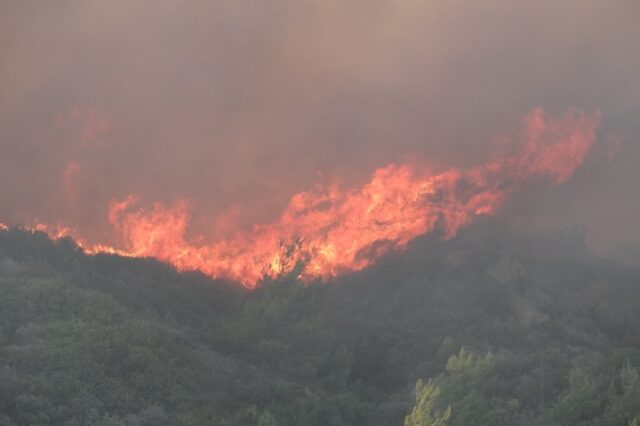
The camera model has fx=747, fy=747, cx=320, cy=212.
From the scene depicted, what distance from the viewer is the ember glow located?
3559 centimetres

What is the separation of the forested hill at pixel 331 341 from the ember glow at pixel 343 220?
1.21 meters

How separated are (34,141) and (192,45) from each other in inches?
538

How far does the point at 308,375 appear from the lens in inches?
1030

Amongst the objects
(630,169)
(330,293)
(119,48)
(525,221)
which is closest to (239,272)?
(330,293)

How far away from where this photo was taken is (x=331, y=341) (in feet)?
93.9

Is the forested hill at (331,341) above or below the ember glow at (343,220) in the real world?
below

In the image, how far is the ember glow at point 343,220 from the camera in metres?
35.6

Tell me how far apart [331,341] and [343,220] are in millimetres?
10570

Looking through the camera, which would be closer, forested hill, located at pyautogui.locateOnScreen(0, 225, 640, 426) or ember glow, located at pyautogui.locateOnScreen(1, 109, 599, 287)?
forested hill, located at pyautogui.locateOnScreen(0, 225, 640, 426)

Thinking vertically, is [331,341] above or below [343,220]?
below

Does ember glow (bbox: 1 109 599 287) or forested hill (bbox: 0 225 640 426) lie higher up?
ember glow (bbox: 1 109 599 287)

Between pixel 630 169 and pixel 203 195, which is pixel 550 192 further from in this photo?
pixel 203 195

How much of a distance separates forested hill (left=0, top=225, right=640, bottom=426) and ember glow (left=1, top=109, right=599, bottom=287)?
1208 millimetres

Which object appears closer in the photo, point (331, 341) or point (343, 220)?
point (331, 341)
